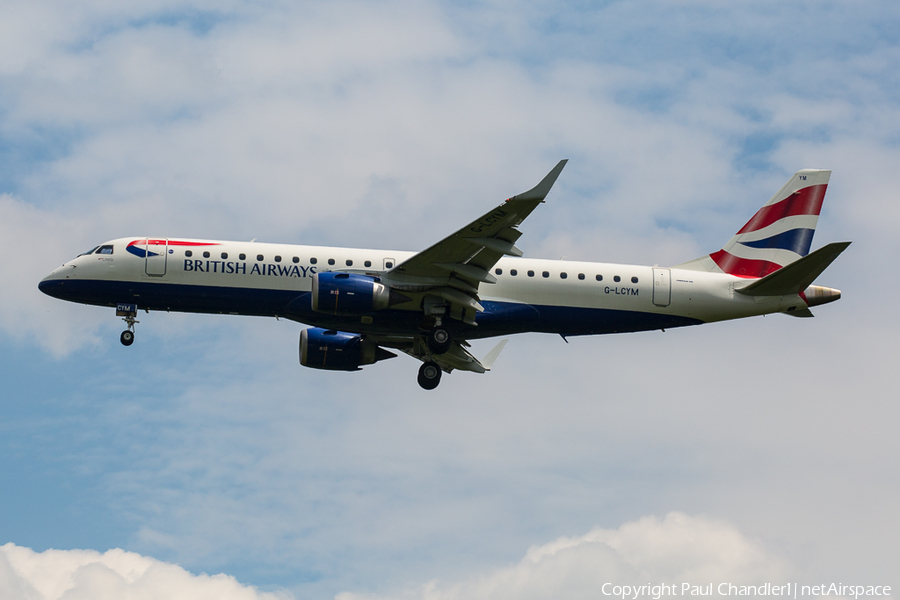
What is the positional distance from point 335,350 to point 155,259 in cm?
863

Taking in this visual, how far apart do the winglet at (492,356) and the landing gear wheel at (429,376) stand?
4.58 m

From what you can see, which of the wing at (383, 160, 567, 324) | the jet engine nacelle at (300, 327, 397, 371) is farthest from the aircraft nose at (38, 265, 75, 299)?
the wing at (383, 160, 567, 324)

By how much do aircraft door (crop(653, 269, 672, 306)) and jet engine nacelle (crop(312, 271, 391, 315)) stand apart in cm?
1083

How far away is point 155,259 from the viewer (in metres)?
37.0

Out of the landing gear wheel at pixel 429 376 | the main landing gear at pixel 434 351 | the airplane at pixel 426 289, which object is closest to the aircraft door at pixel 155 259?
the airplane at pixel 426 289

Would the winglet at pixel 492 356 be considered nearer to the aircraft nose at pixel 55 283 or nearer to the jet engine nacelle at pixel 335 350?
the jet engine nacelle at pixel 335 350

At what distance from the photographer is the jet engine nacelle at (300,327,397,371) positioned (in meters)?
41.7

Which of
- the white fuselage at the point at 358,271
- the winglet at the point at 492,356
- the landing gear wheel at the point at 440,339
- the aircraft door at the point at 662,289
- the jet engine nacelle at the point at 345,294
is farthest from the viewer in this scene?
the winglet at the point at 492,356

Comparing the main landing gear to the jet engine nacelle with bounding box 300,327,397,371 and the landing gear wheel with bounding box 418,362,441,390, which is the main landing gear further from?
the jet engine nacelle with bounding box 300,327,397,371

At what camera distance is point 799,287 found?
3788 centimetres

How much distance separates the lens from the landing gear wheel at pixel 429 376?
4025 centimetres

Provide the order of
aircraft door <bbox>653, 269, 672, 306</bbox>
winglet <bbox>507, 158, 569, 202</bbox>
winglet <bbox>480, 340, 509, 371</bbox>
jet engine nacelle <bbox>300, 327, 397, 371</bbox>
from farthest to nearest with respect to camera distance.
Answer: winglet <bbox>480, 340, 509, 371</bbox>, jet engine nacelle <bbox>300, 327, 397, 371</bbox>, aircraft door <bbox>653, 269, 672, 306</bbox>, winglet <bbox>507, 158, 569, 202</bbox>

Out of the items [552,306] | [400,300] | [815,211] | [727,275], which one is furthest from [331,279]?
[815,211]

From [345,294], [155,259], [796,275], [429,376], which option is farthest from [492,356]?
[155,259]
